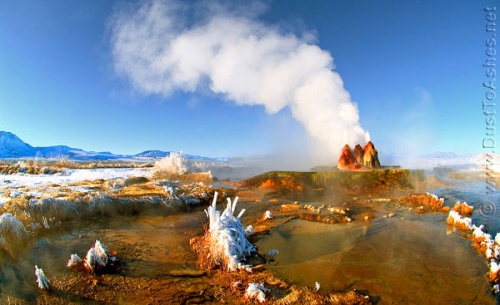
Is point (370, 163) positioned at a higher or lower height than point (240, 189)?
higher

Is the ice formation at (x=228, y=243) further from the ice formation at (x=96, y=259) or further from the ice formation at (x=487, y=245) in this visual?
the ice formation at (x=487, y=245)

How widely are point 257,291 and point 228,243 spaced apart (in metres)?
1.47

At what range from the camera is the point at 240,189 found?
17.3 m

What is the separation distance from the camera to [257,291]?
4.62 metres

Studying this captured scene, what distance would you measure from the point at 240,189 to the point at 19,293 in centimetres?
1307

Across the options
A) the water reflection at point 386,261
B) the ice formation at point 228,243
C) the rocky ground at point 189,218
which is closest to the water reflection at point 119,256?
the rocky ground at point 189,218

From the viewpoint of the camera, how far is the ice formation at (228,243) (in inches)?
224

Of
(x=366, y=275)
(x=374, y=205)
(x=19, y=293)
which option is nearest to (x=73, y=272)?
(x=19, y=293)

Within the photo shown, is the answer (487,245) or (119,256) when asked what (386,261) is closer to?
(487,245)

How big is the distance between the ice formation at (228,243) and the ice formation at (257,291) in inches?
31.4

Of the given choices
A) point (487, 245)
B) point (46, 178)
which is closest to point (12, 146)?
point (46, 178)

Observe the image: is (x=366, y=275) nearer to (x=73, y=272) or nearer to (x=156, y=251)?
A: (x=156, y=251)

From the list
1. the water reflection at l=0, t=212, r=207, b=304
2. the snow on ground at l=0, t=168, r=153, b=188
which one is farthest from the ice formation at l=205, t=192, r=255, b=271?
the snow on ground at l=0, t=168, r=153, b=188

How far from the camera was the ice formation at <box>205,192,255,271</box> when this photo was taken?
569 cm
